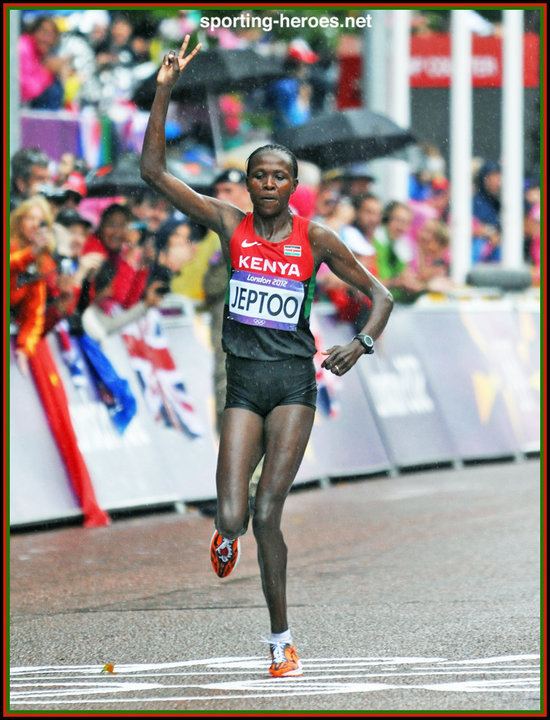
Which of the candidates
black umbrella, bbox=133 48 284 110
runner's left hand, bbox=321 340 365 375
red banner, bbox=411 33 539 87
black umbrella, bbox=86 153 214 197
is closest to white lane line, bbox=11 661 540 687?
runner's left hand, bbox=321 340 365 375

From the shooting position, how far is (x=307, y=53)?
19766 millimetres

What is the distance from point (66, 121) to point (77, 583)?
616 centimetres

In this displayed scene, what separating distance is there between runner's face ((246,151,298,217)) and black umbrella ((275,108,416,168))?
8.67 m

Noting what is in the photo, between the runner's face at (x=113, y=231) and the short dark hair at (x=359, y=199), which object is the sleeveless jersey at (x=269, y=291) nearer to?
the runner's face at (x=113, y=231)

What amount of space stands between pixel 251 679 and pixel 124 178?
7.59 m

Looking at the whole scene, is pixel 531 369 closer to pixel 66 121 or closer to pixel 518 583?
pixel 66 121

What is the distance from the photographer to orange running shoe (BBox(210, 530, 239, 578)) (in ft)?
25.1

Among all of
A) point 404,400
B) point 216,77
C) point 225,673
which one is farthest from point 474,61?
point 225,673

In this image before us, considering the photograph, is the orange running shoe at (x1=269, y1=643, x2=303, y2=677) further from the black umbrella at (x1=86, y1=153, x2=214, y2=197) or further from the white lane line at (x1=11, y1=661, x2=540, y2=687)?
the black umbrella at (x1=86, y1=153, x2=214, y2=197)

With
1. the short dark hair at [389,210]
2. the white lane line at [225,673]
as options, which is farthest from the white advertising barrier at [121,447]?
the white lane line at [225,673]

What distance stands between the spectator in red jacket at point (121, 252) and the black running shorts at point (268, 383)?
5680 millimetres

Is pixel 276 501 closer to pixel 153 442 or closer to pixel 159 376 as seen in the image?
pixel 153 442

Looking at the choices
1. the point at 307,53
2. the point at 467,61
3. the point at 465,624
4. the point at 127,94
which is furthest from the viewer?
the point at 467,61

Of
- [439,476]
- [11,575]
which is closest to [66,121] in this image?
[439,476]
